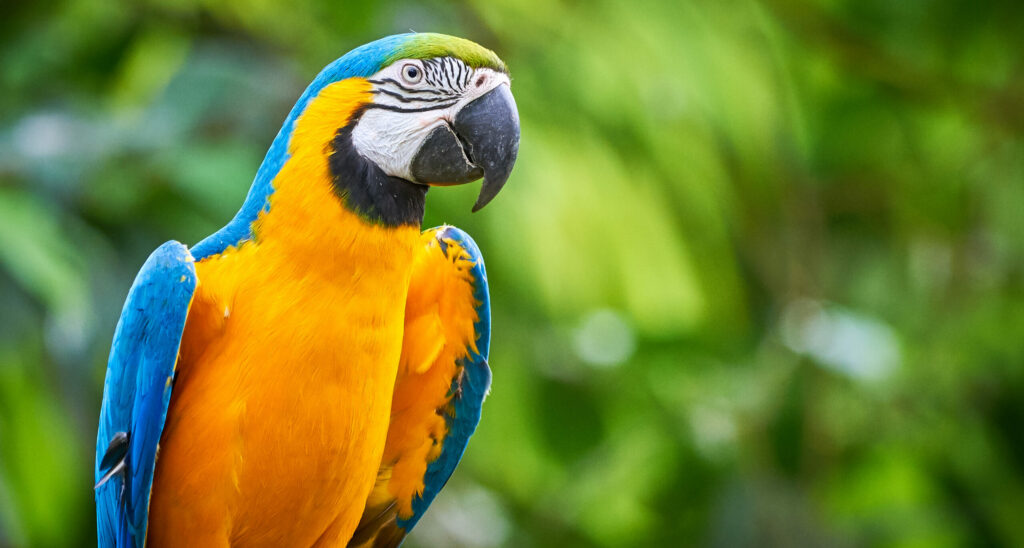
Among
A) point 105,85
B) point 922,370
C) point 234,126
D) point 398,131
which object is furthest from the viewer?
point 922,370

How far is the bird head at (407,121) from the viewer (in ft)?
3.26

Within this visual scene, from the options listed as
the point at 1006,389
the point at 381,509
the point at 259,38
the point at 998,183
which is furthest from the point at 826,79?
the point at 381,509

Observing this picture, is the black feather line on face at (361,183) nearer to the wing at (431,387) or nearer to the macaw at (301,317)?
the macaw at (301,317)

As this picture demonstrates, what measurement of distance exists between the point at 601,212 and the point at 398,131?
5.99ft

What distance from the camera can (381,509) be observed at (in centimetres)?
118

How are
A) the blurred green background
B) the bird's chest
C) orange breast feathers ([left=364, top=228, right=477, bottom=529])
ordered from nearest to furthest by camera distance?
the bird's chest < orange breast feathers ([left=364, top=228, right=477, bottom=529]) < the blurred green background

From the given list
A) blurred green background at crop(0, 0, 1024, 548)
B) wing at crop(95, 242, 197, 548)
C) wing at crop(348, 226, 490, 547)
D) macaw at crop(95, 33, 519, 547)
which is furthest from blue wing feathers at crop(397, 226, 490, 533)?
blurred green background at crop(0, 0, 1024, 548)

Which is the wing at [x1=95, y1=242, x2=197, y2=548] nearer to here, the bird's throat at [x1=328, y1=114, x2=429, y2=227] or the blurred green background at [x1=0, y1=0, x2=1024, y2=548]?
the bird's throat at [x1=328, y1=114, x2=429, y2=227]

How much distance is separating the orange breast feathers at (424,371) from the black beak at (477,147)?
0.15m

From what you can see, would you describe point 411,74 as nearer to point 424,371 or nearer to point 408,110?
point 408,110

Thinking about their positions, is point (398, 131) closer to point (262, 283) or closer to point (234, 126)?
point (262, 283)

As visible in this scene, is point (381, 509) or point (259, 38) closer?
point (381, 509)

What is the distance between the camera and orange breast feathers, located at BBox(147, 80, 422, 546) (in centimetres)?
→ 98

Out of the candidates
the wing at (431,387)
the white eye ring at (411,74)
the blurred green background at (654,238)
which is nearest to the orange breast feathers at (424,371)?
the wing at (431,387)
